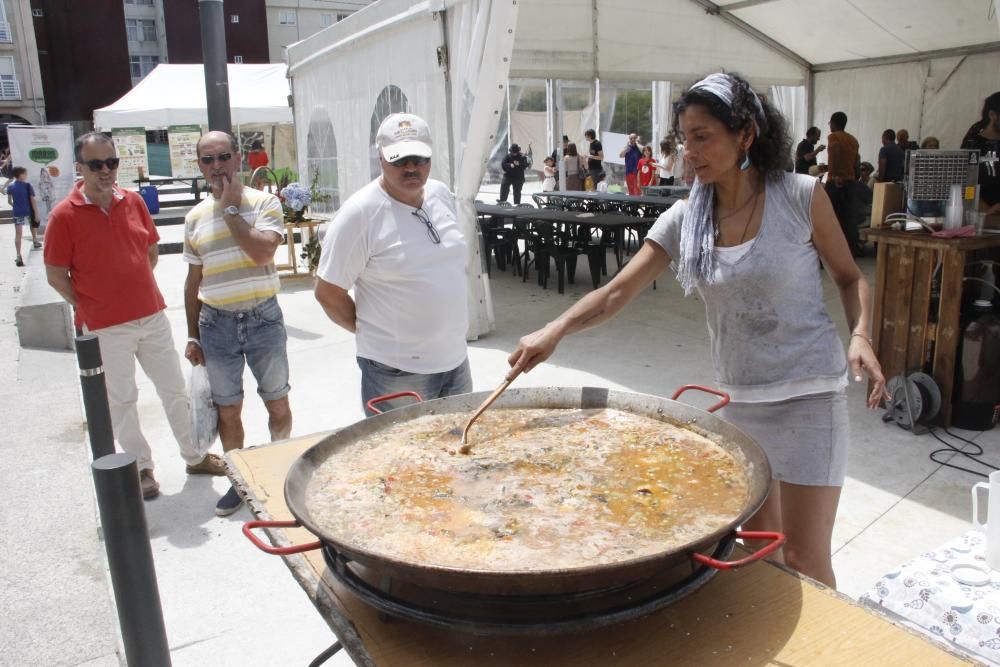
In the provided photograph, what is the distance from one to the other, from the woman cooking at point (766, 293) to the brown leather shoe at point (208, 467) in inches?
114

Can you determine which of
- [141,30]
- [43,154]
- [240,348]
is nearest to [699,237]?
[240,348]

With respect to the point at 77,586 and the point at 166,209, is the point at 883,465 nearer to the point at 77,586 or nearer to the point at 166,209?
the point at 77,586

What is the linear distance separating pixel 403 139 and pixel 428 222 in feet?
0.98

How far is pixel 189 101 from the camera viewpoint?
16.8 m

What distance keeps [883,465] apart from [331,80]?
8.44m

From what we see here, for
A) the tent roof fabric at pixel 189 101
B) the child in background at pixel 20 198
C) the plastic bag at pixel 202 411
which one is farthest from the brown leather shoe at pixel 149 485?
the tent roof fabric at pixel 189 101

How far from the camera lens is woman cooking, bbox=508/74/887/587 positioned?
1.85m

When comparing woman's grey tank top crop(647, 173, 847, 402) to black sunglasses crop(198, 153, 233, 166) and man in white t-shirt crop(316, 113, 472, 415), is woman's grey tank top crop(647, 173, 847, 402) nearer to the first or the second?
man in white t-shirt crop(316, 113, 472, 415)

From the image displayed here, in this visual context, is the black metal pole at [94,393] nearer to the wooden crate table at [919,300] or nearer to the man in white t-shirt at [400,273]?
the man in white t-shirt at [400,273]

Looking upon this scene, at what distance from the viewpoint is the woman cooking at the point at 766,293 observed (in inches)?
72.8

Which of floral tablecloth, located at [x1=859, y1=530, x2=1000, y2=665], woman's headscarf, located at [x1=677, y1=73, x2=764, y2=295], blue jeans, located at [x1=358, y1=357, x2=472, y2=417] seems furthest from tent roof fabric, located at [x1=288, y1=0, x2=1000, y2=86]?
floral tablecloth, located at [x1=859, y1=530, x2=1000, y2=665]

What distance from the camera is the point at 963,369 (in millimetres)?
4289

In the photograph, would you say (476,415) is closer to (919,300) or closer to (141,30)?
(919,300)

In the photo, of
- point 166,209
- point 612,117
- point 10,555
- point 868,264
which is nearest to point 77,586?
point 10,555
